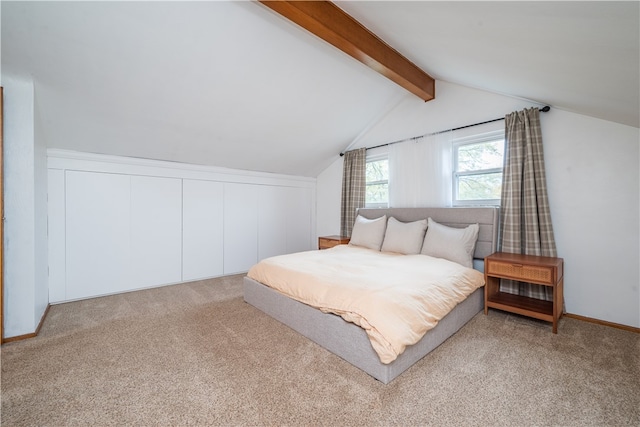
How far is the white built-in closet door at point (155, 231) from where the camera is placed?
11.6 feet

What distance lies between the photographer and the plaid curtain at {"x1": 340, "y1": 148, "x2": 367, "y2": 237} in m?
4.54

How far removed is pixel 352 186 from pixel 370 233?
1182 mm

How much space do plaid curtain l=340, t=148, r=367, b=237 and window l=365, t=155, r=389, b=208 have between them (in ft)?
0.42

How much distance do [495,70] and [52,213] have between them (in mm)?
4666

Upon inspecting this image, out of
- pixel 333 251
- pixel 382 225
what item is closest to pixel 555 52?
pixel 382 225

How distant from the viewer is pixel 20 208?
7.38 feet

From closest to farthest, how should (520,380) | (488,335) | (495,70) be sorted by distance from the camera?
1. (520,380)
2. (488,335)
3. (495,70)

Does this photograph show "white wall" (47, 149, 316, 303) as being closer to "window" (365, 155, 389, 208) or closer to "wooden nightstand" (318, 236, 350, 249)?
"wooden nightstand" (318, 236, 350, 249)

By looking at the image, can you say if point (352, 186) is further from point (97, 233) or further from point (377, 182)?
point (97, 233)

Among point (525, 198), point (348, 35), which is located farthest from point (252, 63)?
point (525, 198)

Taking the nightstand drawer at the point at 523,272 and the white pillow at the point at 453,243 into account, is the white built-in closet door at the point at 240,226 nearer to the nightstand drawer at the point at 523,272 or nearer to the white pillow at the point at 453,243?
the white pillow at the point at 453,243

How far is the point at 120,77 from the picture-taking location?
2.43 metres

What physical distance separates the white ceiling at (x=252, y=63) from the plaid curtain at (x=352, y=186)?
3.22ft

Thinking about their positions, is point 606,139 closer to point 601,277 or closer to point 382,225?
point 601,277
